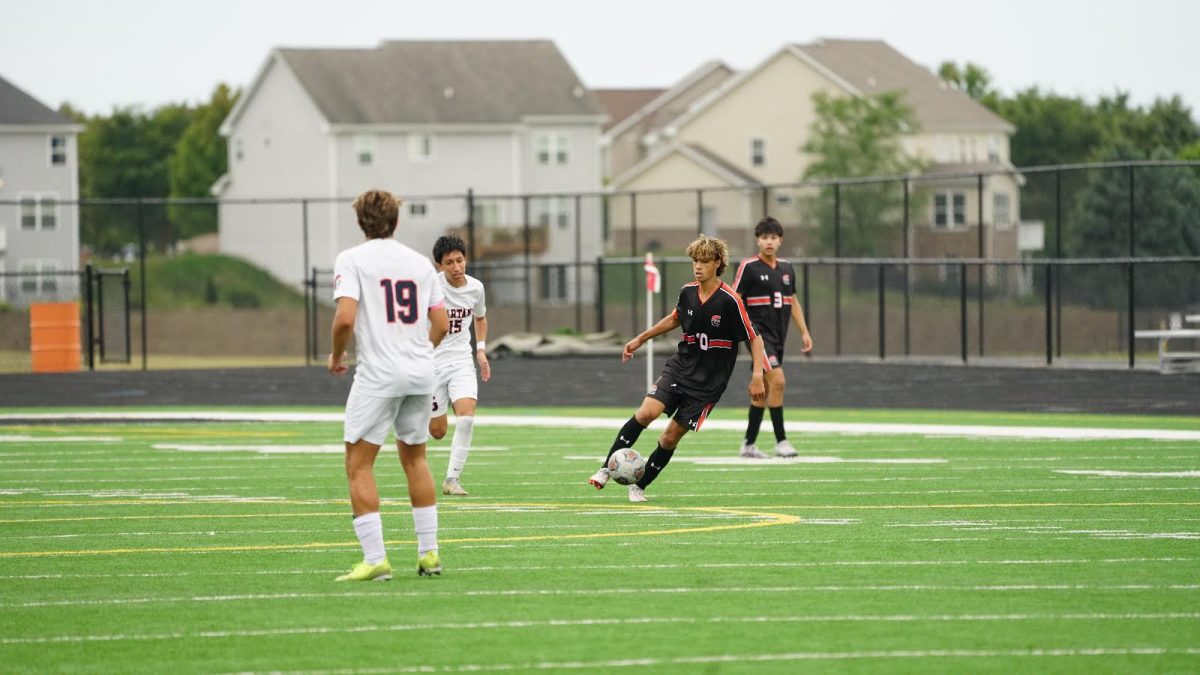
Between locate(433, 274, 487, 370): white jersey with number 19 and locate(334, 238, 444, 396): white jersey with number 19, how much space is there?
546cm

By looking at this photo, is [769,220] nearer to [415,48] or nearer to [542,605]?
[542,605]

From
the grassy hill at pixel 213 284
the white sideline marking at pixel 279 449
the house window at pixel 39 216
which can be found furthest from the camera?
the house window at pixel 39 216

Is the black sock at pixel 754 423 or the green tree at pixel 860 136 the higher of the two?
the green tree at pixel 860 136

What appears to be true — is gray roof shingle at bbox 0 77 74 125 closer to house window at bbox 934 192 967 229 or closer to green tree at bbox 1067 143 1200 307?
house window at bbox 934 192 967 229

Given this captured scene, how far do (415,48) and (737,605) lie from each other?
254ft

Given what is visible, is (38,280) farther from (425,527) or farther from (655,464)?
(425,527)

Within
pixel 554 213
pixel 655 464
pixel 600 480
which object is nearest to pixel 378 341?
pixel 600 480

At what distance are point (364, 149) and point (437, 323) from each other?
227 ft

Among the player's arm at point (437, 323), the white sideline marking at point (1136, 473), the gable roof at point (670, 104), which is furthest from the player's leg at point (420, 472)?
the gable roof at point (670, 104)

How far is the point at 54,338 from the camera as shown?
38.0 m

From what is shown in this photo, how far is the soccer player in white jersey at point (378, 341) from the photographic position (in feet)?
33.1

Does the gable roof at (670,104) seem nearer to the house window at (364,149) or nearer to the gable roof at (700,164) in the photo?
the gable roof at (700,164)

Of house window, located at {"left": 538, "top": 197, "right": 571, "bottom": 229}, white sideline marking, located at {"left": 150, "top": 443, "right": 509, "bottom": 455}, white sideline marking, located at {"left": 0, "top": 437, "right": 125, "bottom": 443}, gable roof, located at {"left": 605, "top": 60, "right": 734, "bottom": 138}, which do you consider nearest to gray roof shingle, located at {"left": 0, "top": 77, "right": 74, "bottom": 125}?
house window, located at {"left": 538, "top": 197, "right": 571, "bottom": 229}

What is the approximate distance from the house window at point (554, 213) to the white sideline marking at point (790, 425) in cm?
4617
